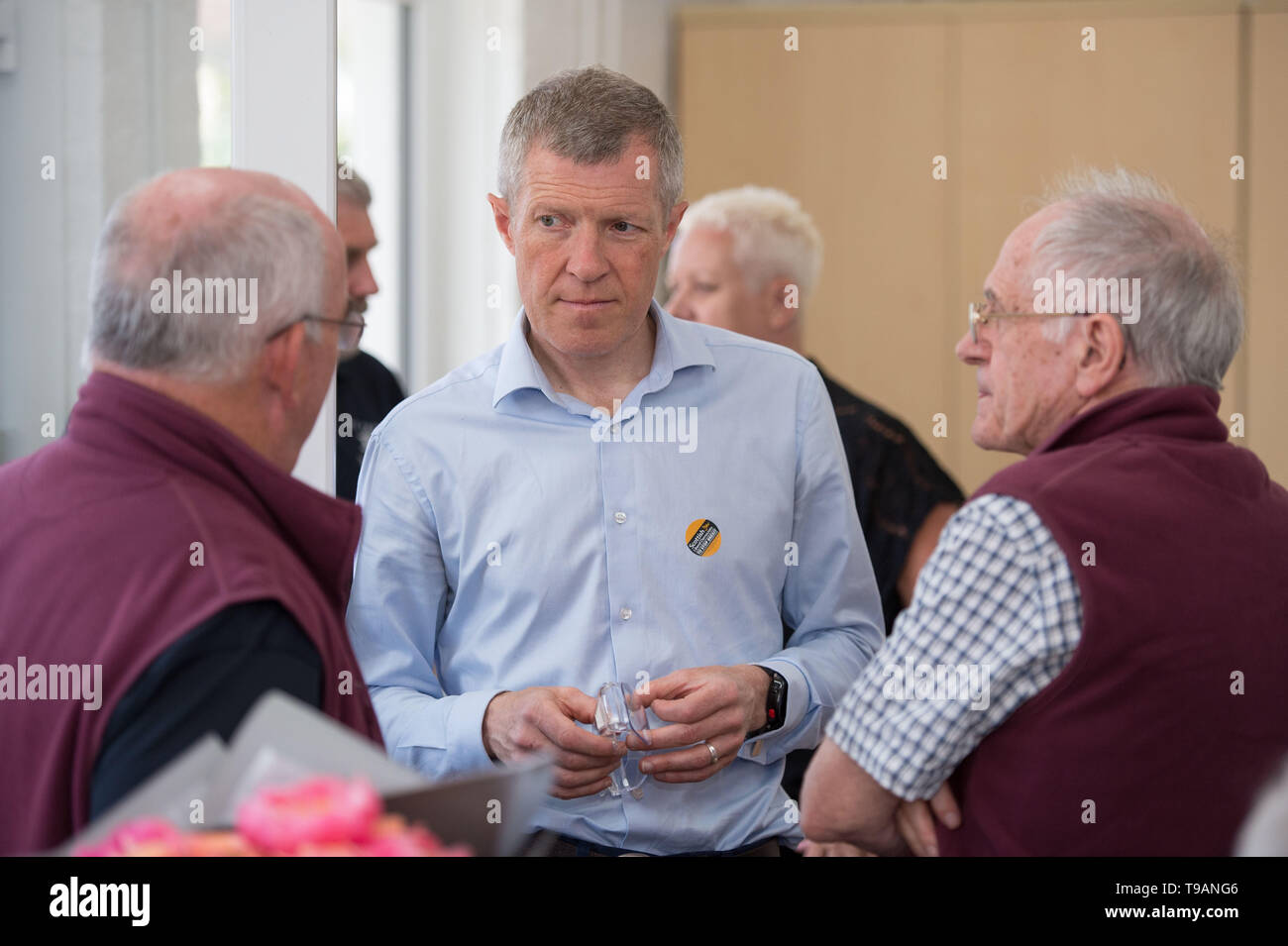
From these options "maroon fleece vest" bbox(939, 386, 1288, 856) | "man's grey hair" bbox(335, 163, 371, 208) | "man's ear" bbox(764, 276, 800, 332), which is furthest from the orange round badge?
"man's ear" bbox(764, 276, 800, 332)

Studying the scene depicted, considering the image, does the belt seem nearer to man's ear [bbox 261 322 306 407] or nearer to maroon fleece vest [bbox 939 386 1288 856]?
maroon fleece vest [bbox 939 386 1288 856]

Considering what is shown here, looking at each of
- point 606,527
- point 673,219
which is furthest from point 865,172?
point 606,527

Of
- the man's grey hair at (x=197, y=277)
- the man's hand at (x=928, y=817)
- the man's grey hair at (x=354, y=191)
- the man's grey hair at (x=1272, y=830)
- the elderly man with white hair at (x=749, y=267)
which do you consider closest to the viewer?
the man's grey hair at (x=1272, y=830)

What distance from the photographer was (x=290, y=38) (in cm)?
202

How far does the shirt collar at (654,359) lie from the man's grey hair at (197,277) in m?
0.60

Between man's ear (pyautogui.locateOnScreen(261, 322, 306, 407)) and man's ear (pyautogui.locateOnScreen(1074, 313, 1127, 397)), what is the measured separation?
818 mm

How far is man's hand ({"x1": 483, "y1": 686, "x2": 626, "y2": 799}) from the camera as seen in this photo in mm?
1569

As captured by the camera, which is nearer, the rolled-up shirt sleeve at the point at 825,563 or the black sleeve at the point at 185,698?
the black sleeve at the point at 185,698

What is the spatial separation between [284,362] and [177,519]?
21cm

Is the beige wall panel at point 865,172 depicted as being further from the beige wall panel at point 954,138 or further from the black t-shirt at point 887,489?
the black t-shirt at point 887,489

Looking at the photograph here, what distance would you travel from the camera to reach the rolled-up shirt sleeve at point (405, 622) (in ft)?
5.44

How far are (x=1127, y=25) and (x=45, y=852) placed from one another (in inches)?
148

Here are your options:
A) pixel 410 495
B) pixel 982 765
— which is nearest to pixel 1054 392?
pixel 982 765

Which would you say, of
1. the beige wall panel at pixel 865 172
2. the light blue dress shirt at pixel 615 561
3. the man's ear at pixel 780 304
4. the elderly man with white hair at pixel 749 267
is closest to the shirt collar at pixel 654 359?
the light blue dress shirt at pixel 615 561
